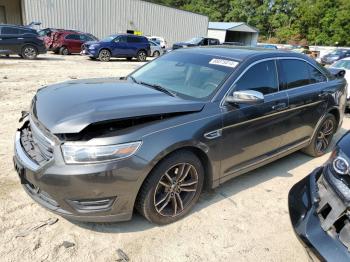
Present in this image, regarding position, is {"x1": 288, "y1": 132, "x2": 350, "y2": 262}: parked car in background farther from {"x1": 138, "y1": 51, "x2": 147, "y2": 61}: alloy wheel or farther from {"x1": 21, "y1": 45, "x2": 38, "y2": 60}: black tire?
{"x1": 138, "y1": 51, "x2": 147, "y2": 61}: alloy wheel

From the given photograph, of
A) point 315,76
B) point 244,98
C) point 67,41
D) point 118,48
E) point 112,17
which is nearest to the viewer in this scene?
point 244,98

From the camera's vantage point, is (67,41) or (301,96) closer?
(301,96)

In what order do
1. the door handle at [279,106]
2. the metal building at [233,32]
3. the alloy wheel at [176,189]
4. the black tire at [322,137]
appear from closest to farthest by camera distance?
the alloy wheel at [176,189] → the door handle at [279,106] → the black tire at [322,137] → the metal building at [233,32]

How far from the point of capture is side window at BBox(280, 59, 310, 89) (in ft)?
13.8

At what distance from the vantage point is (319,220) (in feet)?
7.68

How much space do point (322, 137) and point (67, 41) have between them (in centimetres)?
1888

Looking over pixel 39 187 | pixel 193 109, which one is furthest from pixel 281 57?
pixel 39 187

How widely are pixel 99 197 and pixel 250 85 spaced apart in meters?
2.09

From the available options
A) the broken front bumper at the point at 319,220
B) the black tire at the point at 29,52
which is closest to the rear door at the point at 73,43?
the black tire at the point at 29,52

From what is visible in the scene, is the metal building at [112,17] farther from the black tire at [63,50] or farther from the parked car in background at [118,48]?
the parked car in background at [118,48]

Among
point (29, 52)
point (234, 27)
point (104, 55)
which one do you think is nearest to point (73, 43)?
point (104, 55)

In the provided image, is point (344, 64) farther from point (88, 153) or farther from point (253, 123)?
point (88, 153)

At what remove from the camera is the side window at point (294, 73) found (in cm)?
421

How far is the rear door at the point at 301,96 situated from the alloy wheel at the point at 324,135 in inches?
13.8
